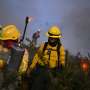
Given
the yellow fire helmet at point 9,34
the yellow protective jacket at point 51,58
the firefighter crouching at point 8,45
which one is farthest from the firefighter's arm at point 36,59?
the yellow fire helmet at point 9,34

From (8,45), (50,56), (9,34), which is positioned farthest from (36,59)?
(8,45)

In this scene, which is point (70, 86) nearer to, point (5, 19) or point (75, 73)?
point (75, 73)

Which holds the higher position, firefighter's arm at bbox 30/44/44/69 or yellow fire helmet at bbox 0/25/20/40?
yellow fire helmet at bbox 0/25/20/40

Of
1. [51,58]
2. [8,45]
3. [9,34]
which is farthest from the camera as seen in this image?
[51,58]

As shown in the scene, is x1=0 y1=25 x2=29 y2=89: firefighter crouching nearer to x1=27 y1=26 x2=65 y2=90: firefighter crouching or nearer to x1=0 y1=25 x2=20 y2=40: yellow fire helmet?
x1=0 y1=25 x2=20 y2=40: yellow fire helmet

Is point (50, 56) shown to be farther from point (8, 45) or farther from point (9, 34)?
point (8, 45)

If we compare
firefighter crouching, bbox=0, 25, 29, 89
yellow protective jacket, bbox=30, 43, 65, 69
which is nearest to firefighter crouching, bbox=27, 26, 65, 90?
yellow protective jacket, bbox=30, 43, 65, 69

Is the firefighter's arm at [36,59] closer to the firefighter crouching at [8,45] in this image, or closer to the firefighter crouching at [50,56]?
the firefighter crouching at [50,56]

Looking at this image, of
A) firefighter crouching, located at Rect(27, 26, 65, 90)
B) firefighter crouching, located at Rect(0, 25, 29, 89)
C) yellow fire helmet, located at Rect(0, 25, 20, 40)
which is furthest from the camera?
firefighter crouching, located at Rect(27, 26, 65, 90)

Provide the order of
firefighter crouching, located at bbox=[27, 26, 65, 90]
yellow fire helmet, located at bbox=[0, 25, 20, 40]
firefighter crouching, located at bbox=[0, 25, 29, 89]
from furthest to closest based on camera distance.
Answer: firefighter crouching, located at bbox=[27, 26, 65, 90], yellow fire helmet, located at bbox=[0, 25, 20, 40], firefighter crouching, located at bbox=[0, 25, 29, 89]

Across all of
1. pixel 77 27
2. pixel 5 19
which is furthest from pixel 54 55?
pixel 77 27

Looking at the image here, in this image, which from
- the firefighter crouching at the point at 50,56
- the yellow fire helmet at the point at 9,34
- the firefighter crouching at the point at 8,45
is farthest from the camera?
the firefighter crouching at the point at 50,56

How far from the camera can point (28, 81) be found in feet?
29.5

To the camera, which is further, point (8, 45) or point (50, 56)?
point (50, 56)
